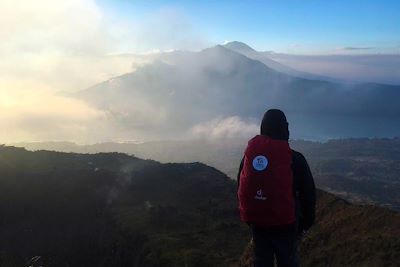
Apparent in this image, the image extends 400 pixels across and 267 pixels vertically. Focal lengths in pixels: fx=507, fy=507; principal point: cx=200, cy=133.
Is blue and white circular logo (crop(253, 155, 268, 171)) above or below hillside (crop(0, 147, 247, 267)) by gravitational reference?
above

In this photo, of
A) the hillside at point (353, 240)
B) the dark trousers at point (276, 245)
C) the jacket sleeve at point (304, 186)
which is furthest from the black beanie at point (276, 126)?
the hillside at point (353, 240)

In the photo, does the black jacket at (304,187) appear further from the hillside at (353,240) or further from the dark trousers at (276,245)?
the hillside at (353,240)

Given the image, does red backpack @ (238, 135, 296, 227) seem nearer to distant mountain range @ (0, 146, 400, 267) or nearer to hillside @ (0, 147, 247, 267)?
distant mountain range @ (0, 146, 400, 267)

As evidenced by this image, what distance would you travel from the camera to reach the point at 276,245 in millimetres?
8148

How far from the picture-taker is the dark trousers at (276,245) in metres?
8.05

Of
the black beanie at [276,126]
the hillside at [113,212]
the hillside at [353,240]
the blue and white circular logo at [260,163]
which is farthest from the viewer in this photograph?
the hillside at [113,212]

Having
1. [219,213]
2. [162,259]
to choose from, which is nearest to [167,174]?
[219,213]

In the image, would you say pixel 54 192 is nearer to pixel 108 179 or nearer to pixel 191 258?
pixel 108 179

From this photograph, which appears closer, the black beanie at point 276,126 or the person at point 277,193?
the person at point 277,193

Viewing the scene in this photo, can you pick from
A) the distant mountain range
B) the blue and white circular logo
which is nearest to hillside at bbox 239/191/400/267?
the distant mountain range

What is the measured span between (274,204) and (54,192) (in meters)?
89.5

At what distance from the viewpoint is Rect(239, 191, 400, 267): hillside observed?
1670 cm

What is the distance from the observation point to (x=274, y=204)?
307 inches

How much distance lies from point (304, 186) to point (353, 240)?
11.7 m
